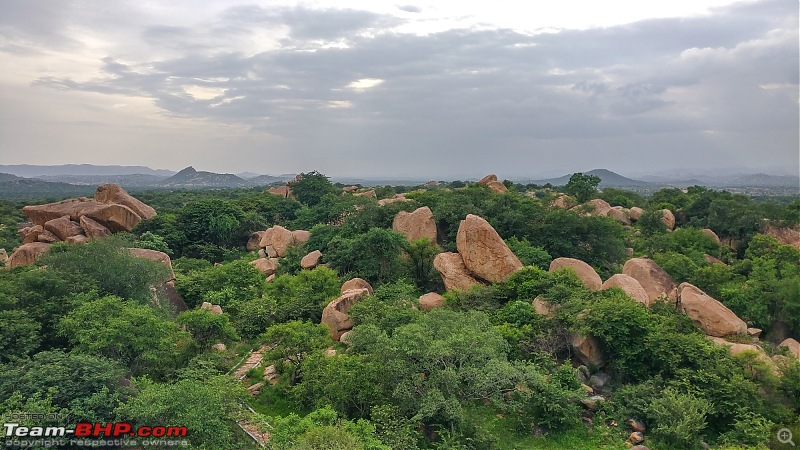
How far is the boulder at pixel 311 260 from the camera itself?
25.8 meters

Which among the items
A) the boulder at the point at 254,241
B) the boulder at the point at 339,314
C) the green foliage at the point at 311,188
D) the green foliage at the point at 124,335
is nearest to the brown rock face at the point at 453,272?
the boulder at the point at 339,314

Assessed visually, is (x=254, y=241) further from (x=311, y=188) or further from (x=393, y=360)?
(x=393, y=360)

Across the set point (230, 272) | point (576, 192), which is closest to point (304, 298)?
point (230, 272)

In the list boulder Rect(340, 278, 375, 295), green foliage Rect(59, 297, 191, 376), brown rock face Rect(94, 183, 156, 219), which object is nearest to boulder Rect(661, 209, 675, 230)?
boulder Rect(340, 278, 375, 295)

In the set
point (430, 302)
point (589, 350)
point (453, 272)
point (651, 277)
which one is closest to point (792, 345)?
point (651, 277)

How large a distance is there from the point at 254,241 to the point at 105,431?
26.8 m

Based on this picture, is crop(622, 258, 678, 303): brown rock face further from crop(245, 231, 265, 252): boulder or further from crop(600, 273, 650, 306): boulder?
crop(245, 231, 265, 252): boulder

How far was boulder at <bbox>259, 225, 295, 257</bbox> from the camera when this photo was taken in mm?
30917

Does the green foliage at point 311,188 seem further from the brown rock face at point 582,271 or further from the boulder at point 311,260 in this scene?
the brown rock face at point 582,271

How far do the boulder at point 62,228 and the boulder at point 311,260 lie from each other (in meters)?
14.3

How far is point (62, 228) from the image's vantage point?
1133 inches

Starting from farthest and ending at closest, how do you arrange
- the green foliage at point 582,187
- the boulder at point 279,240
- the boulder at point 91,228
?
1. the green foliage at point 582,187
2. the boulder at point 279,240
3. the boulder at point 91,228

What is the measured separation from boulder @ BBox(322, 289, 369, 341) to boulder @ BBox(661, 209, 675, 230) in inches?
1084

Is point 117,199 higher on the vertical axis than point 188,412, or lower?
higher
